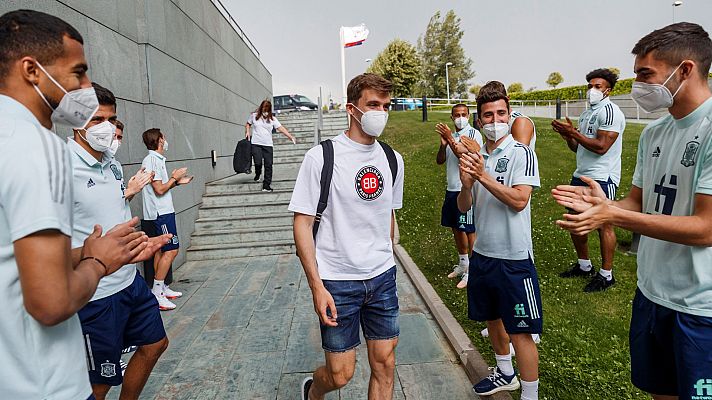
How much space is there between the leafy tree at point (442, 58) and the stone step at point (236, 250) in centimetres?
4988

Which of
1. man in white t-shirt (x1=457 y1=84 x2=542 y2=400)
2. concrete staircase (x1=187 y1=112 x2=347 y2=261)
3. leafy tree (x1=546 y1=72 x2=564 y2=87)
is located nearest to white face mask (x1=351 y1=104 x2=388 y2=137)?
man in white t-shirt (x1=457 y1=84 x2=542 y2=400)

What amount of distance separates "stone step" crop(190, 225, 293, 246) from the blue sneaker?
5.83 m

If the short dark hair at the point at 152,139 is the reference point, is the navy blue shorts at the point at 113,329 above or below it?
below

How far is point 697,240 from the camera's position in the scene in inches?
75.7

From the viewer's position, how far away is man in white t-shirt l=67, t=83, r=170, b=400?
2.69 meters

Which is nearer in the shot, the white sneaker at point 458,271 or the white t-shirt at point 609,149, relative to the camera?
the white t-shirt at point 609,149

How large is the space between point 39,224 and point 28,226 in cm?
3

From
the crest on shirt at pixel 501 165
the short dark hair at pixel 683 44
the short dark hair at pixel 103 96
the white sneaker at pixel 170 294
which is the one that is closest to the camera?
the short dark hair at pixel 683 44

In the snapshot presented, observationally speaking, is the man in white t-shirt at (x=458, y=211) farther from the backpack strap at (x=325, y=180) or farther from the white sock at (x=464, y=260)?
the backpack strap at (x=325, y=180)

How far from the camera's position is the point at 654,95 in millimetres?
2176

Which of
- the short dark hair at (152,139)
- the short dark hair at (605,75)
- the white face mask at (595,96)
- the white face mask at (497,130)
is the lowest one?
the white face mask at (497,130)

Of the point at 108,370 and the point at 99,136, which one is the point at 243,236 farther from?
the point at 108,370

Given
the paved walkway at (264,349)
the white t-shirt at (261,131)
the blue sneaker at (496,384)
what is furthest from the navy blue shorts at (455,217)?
the white t-shirt at (261,131)

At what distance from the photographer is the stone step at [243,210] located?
9398 mm
